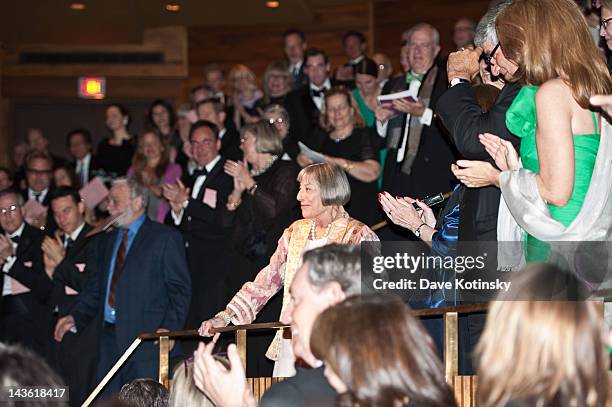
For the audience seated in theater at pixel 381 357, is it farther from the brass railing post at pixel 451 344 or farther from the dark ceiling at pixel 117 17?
the dark ceiling at pixel 117 17

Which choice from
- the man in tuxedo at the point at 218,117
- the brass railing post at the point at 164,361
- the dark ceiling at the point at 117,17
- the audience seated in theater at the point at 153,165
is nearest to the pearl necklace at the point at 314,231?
the brass railing post at the point at 164,361

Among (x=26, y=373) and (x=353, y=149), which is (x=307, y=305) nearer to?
(x=26, y=373)

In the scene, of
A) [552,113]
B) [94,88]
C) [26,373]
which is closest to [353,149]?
[552,113]

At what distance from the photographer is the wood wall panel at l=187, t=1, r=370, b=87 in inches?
496

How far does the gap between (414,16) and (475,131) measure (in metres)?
8.13

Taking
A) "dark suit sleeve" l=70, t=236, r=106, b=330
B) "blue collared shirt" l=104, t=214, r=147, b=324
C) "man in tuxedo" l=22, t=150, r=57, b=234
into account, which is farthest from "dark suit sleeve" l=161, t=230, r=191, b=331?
"man in tuxedo" l=22, t=150, r=57, b=234

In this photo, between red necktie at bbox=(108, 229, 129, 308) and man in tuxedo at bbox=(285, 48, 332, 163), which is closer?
red necktie at bbox=(108, 229, 129, 308)

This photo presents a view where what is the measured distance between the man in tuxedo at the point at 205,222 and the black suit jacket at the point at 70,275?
2.51 feet

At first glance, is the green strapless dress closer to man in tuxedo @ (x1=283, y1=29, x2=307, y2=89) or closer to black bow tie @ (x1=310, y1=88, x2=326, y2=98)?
black bow tie @ (x1=310, y1=88, x2=326, y2=98)

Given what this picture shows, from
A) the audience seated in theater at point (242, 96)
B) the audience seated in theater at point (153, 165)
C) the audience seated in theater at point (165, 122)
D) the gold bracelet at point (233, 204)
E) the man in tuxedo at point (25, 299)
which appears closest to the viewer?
the gold bracelet at point (233, 204)

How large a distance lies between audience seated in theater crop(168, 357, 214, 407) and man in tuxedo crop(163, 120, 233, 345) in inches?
120

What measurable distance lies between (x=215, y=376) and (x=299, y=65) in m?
7.26

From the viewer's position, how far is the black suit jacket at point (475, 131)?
13.9 feet

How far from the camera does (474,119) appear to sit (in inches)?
168
